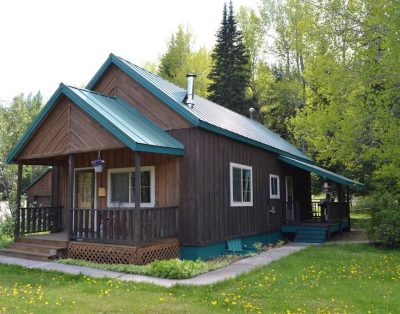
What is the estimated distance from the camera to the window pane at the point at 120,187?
12.0 metres

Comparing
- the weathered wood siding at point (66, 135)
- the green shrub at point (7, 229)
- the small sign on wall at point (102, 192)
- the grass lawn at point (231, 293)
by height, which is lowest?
the grass lawn at point (231, 293)

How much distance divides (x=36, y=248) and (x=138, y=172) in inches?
Answer: 151

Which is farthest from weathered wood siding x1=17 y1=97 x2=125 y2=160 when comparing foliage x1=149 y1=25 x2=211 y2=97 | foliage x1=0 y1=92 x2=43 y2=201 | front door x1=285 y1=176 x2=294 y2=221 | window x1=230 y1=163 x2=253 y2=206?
foliage x1=149 y1=25 x2=211 y2=97

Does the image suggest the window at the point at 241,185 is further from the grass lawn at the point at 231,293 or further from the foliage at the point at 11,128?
the foliage at the point at 11,128

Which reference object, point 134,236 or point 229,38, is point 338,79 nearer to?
point 134,236

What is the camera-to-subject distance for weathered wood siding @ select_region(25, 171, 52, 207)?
19.1m

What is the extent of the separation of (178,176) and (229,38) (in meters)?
22.4

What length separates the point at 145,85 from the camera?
11945 mm

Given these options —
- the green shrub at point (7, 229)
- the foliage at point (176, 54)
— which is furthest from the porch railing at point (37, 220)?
the foliage at point (176, 54)

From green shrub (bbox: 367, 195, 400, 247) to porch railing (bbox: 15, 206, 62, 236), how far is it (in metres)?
10.2

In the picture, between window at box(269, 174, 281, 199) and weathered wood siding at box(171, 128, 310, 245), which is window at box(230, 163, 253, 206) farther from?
window at box(269, 174, 281, 199)

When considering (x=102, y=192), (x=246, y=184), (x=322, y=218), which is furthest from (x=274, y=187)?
(x=102, y=192)

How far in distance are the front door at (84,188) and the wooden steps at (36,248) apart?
1.88 metres

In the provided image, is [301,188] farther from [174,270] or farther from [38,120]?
[38,120]
